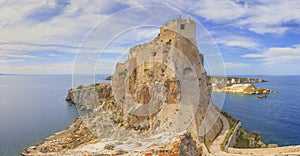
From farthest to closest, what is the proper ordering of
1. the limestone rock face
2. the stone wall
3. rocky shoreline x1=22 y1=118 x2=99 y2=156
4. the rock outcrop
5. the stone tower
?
rocky shoreline x1=22 y1=118 x2=99 y2=156, the stone tower, the limestone rock face, the rock outcrop, the stone wall

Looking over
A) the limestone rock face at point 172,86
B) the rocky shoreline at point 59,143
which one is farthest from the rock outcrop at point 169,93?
the rocky shoreline at point 59,143

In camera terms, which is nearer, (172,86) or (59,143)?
(172,86)

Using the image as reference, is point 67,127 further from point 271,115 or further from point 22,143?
point 271,115

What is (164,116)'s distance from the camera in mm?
22125

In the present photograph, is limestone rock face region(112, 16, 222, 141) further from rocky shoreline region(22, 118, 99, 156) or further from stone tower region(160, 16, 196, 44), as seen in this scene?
rocky shoreline region(22, 118, 99, 156)

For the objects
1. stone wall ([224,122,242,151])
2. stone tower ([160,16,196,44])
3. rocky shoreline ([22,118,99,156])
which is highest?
stone tower ([160,16,196,44])

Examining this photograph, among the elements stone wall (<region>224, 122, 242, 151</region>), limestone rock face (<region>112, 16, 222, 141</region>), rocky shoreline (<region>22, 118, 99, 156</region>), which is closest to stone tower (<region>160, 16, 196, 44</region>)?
limestone rock face (<region>112, 16, 222, 141</region>)

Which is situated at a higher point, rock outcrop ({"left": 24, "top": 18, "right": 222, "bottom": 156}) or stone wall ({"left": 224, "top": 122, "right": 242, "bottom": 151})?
rock outcrop ({"left": 24, "top": 18, "right": 222, "bottom": 156})

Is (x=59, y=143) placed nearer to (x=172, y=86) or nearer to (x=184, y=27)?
(x=172, y=86)

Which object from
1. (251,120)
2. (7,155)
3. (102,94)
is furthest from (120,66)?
(251,120)

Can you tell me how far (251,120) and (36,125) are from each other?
3844cm

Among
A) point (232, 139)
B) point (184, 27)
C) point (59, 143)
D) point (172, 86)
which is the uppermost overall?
point (184, 27)

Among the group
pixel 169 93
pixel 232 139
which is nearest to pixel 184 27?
pixel 169 93

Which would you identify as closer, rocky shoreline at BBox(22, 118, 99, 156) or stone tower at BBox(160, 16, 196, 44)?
stone tower at BBox(160, 16, 196, 44)
